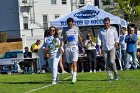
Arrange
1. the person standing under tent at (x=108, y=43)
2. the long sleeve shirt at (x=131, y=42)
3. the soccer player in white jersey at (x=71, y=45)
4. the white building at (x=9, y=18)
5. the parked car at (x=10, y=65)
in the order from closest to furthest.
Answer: the soccer player in white jersey at (x=71, y=45) → the person standing under tent at (x=108, y=43) → the long sleeve shirt at (x=131, y=42) → the parked car at (x=10, y=65) → the white building at (x=9, y=18)

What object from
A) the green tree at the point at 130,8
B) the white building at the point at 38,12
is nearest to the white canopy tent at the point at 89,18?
the white building at the point at 38,12

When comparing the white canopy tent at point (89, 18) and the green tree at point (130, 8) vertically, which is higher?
the white canopy tent at point (89, 18)

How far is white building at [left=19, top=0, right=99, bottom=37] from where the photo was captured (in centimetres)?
5681

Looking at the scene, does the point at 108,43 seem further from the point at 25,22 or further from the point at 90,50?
the point at 25,22

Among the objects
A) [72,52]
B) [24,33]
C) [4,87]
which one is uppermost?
[72,52]

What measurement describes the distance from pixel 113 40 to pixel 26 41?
1283 inches

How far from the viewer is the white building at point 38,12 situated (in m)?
56.8

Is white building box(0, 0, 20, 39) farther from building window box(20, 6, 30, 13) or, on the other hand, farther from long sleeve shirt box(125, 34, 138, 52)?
long sleeve shirt box(125, 34, 138, 52)

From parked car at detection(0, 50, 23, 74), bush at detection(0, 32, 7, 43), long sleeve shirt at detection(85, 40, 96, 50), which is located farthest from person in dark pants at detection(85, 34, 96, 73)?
bush at detection(0, 32, 7, 43)

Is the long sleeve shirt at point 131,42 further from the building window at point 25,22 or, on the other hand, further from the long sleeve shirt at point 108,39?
the building window at point 25,22

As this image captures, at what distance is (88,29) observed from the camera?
2827 centimetres

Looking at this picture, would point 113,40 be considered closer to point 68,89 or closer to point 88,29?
point 68,89

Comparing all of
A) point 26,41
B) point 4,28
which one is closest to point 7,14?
point 4,28

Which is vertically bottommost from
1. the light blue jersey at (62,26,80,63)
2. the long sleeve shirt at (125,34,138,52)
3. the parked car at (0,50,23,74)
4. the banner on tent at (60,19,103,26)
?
the parked car at (0,50,23,74)
